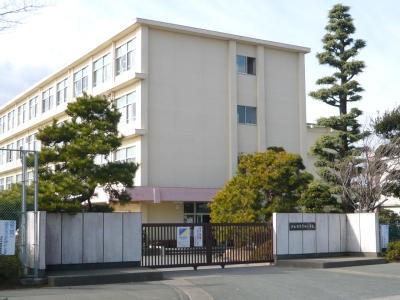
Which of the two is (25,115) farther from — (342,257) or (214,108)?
(342,257)

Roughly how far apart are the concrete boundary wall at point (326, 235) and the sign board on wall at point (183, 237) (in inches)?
143

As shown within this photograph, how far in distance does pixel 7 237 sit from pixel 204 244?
299 inches

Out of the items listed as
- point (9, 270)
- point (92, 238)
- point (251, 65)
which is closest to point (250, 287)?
point (92, 238)

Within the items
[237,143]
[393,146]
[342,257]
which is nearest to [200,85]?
[237,143]

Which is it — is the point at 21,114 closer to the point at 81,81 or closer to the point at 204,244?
the point at 81,81

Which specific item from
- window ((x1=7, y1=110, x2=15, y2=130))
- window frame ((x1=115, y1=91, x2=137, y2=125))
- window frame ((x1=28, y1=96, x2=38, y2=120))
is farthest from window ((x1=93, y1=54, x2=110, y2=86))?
window ((x1=7, y1=110, x2=15, y2=130))

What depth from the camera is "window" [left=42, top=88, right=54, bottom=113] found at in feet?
164

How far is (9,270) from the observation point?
48.8ft

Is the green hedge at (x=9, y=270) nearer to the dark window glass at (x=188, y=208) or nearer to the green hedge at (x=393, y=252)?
the green hedge at (x=393, y=252)

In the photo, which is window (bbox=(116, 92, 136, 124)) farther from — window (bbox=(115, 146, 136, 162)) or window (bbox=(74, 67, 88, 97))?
window (bbox=(74, 67, 88, 97))

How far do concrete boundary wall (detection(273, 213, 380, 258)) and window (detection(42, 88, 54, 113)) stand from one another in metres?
31.6

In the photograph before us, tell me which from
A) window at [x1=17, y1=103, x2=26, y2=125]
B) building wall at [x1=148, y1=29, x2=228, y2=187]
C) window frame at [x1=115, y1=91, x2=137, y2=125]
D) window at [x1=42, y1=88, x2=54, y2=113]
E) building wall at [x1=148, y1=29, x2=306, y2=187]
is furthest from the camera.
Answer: window at [x1=17, y1=103, x2=26, y2=125]

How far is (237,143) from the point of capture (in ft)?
127

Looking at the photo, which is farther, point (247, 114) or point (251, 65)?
point (251, 65)
